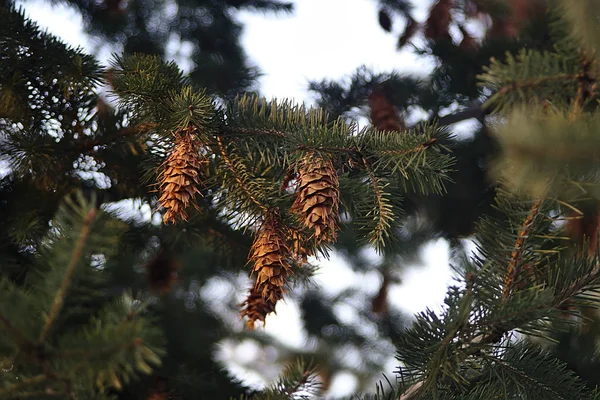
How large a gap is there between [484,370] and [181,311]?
54.8 inches

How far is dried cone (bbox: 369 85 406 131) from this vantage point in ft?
4.95

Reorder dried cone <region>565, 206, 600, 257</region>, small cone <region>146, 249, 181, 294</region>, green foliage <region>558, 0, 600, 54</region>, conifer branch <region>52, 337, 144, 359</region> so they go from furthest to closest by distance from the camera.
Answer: small cone <region>146, 249, 181, 294</region> < dried cone <region>565, 206, 600, 257</region> < green foliage <region>558, 0, 600, 54</region> < conifer branch <region>52, 337, 144, 359</region>

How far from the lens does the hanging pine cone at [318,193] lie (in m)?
0.88

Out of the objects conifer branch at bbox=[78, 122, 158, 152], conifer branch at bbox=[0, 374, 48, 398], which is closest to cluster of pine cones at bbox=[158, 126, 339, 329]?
conifer branch at bbox=[78, 122, 158, 152]

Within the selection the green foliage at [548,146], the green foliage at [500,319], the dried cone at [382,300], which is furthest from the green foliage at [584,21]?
the dried cone at [382,300]

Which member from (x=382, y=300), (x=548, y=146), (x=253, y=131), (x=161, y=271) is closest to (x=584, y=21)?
(x=548, y=146)

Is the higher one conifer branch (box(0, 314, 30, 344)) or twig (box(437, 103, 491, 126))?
twig (box(437, 103, 491, 126))

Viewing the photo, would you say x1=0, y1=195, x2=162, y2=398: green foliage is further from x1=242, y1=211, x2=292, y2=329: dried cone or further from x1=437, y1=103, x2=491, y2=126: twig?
x1=437, y1=103, x2=491, y2=126: twig

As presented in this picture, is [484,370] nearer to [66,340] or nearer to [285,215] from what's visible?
[285,215]

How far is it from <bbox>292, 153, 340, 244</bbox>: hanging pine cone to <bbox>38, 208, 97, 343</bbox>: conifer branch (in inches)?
14.9

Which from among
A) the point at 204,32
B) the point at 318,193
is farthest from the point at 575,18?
the point at 204,32

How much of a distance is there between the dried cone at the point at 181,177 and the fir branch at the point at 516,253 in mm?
444

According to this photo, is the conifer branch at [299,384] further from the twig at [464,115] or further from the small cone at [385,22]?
the small cone at [385,22]

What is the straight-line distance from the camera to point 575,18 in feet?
2.27
